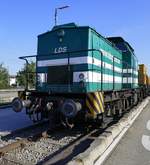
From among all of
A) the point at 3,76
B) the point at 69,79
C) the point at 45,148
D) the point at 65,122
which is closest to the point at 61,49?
the point at 69,79

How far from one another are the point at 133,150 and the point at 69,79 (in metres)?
3.23

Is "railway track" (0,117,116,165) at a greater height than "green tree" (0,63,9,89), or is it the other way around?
"green tree" (0,63,9,89)

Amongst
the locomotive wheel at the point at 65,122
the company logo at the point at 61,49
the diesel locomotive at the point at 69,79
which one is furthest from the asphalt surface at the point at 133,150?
the company logo at the point at 61,49

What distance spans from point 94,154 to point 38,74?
4.89 meters

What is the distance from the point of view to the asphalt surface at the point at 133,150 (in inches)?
237

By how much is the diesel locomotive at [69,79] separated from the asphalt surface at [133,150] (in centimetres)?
119

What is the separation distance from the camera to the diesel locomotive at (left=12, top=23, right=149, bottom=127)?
8766 mm

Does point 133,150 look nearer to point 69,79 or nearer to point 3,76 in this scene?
point 69,79

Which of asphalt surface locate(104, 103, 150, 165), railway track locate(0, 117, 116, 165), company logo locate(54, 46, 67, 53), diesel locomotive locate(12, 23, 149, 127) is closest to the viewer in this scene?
asphalt surface locate(104, 103, 150, 165)

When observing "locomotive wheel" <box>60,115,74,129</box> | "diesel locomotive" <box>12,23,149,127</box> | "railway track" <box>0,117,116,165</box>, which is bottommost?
"railway track" <box>0,117,116,165</box>

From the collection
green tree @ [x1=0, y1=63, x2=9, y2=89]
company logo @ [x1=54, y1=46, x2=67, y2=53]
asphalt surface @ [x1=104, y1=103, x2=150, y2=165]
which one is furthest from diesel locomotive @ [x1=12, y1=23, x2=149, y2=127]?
green tree @ [x1=0, y1=63, x2=9, y2=89]

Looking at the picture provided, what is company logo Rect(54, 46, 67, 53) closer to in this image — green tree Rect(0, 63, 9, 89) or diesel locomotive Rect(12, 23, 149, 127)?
diesel locomotive Rect(12, 23, 149, 127)

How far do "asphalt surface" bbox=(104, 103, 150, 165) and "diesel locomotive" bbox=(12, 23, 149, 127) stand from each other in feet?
3.92

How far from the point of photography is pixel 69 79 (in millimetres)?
9258
